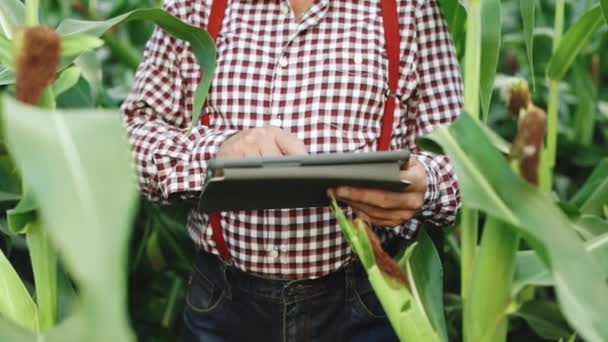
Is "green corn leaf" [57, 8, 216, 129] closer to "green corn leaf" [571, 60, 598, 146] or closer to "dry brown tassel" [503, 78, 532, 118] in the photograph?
"dry brown tassel" [503, 78, 532, 118]

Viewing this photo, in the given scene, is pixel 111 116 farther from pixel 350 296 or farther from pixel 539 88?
pixel 539 88

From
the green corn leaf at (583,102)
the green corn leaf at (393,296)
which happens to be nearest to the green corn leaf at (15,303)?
the green corn leaf at (393,296)

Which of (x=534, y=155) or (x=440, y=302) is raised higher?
(x=534, y=155)

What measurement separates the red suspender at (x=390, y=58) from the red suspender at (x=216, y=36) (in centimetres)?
16

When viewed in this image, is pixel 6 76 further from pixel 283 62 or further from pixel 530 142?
pixel 530 142

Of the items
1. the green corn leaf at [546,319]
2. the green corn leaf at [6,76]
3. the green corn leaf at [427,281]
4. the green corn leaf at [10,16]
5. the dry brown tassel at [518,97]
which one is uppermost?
the green corn leaf at [10,16]

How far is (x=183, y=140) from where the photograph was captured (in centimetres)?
87

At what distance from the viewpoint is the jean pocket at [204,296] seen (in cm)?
Answer: 92

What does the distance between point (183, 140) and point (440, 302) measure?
30 centimetres

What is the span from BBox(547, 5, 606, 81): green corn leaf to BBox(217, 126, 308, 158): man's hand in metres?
0.37

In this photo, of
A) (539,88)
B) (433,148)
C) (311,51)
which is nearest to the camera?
(433,148)

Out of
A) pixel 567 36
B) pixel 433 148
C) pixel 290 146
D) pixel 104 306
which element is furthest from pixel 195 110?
pixel 567 36

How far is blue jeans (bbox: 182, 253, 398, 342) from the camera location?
2.89ft

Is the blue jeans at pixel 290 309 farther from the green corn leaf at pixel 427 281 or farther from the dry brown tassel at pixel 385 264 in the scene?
the dry brown tassel at pixel 385 264
